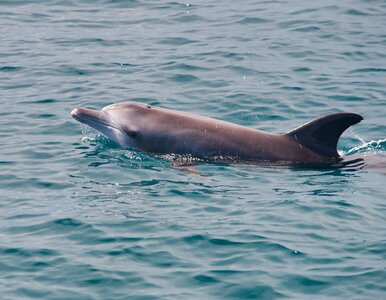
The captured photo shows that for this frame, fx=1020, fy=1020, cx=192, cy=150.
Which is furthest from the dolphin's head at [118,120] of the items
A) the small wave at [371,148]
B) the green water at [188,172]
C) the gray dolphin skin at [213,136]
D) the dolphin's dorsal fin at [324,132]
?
the small wave at [371,148]

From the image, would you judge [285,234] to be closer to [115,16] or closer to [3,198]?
[3,198]

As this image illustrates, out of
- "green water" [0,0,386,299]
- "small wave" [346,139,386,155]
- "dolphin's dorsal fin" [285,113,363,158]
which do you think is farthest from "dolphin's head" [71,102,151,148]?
"small wave" [346,139,386,155]

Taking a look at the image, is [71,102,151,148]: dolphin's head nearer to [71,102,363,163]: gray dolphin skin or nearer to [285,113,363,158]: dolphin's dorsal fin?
[71,102,363,163]: gray dolphin skin

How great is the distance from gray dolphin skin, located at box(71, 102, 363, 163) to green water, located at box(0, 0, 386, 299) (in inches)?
14.5

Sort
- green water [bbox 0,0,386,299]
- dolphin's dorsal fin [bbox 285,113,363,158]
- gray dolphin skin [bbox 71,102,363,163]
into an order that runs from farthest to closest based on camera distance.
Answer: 1. gray dolphin skin [bbox 71,102,363,163]
2. dolphin's dorsal fin [bbox 285,113,363,158]
3. green water [bbox 0,0,386,299]

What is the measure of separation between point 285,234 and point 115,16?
59.8ft

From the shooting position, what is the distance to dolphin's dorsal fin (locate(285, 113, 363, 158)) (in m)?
18.0

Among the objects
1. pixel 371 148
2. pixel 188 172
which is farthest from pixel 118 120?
pixel 371 148

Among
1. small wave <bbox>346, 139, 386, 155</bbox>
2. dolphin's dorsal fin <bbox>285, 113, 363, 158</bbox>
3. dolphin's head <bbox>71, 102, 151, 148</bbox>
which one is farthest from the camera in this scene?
small wave <bbox>346, 139, 386, 155</bbox>

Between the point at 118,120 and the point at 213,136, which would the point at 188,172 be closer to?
the point at 213,136

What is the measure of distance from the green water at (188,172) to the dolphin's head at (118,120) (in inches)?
11.7

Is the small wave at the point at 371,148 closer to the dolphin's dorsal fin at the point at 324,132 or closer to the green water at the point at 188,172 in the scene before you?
the green water at the point at 188,172

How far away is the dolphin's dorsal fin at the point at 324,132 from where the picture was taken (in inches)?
710

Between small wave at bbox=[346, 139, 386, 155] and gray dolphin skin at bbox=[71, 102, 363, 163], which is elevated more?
gray dolphin skin at bbox=[71, 102, 363, 163]
